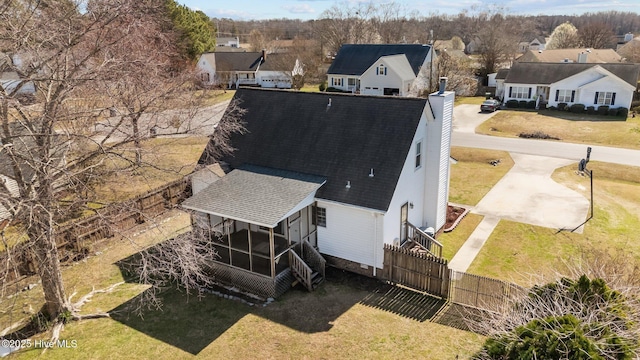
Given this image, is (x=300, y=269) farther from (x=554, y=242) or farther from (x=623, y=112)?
(x=623, y=112)

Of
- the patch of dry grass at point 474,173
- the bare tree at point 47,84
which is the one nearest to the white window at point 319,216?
the bare tree at point 47,84

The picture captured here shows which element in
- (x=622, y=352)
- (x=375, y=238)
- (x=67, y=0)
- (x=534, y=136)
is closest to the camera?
(x=622, y=352)

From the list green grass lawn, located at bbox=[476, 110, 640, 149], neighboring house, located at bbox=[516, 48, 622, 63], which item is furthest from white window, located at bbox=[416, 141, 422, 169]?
neighboring house, located at bbox=[516, 48, 622, 63]

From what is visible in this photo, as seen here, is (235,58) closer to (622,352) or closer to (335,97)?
(335,97)

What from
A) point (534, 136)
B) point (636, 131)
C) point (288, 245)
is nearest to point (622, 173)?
point (534, 136)

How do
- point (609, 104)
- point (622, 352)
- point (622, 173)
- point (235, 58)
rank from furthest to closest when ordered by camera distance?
point (235, 58), point (609, 104), point (622, 173), point (622, 352)

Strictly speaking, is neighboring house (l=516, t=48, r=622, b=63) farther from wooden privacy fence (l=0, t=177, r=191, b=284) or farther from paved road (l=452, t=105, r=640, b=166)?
Answer: wooden privacy fence (l=0, t=177, r=191, b=284)
